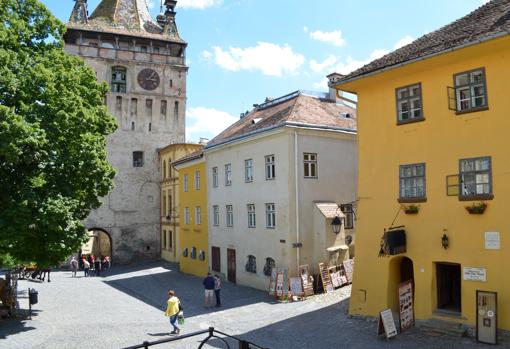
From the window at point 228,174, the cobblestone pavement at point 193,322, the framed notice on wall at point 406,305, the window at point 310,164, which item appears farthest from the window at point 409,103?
the window at point 228,174

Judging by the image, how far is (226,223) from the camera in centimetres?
2739

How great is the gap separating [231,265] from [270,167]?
671 cm

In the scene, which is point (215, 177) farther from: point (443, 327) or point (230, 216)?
point (443, 327)

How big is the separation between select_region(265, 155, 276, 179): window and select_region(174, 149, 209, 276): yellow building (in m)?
7.29

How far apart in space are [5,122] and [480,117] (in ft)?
45.8

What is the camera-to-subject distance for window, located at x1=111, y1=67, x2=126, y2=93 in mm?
42125

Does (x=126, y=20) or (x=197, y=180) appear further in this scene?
(x=126, y=20)

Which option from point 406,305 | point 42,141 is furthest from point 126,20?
point 406,305

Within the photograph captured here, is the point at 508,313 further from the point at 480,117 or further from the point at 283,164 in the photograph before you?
the point at 283,164

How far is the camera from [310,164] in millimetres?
23062

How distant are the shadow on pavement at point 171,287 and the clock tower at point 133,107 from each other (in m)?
4.67

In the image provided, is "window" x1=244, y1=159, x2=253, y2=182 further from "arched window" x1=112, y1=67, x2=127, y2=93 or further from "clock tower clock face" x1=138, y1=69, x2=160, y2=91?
"arched window" x1=112, y1=67, x2=127, y2=93

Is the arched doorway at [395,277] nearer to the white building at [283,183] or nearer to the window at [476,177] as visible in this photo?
the window at [476,177]

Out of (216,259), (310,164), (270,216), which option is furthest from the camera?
(216,259)
